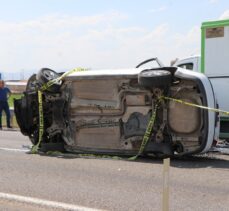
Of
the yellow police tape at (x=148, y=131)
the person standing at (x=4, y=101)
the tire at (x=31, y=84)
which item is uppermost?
the tire at (x=31, y=84)

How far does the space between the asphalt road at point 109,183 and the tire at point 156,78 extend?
1.29 m

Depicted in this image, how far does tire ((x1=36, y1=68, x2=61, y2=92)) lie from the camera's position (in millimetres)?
9400

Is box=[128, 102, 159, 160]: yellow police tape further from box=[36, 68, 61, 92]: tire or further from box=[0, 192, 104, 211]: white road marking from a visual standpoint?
box=[0, 192, 104, 211]: white road marking

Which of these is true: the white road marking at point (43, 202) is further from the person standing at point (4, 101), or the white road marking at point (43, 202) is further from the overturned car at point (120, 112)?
the person standing at point (4, 101)

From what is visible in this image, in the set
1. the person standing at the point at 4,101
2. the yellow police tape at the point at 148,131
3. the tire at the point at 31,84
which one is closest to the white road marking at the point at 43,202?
the yellow police tape at the point at 148,131

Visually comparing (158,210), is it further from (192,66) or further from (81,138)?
(192,66)

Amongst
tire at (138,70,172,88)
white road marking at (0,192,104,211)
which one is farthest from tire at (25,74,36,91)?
white road marking at (0,192,104,211)

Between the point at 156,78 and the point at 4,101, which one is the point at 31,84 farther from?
the point at 4,101

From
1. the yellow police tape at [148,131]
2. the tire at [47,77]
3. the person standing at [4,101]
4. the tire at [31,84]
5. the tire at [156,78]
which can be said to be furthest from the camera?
the person standing at [4,101]

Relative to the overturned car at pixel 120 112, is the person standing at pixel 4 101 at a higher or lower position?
lower

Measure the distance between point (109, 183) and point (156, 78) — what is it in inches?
84.3

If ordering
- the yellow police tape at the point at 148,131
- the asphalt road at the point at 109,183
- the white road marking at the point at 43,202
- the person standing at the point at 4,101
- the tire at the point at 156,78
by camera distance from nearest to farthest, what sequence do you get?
1. the white road marking at the point at 43,202
2. the asphalt road at the point at 109,183
3. the tire at the point at 156,78
4. the yellow police tape at the point at 148,131
5. the person standing at the point at 4,101

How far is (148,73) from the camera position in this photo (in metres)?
8.20

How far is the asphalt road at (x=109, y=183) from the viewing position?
571 cm
